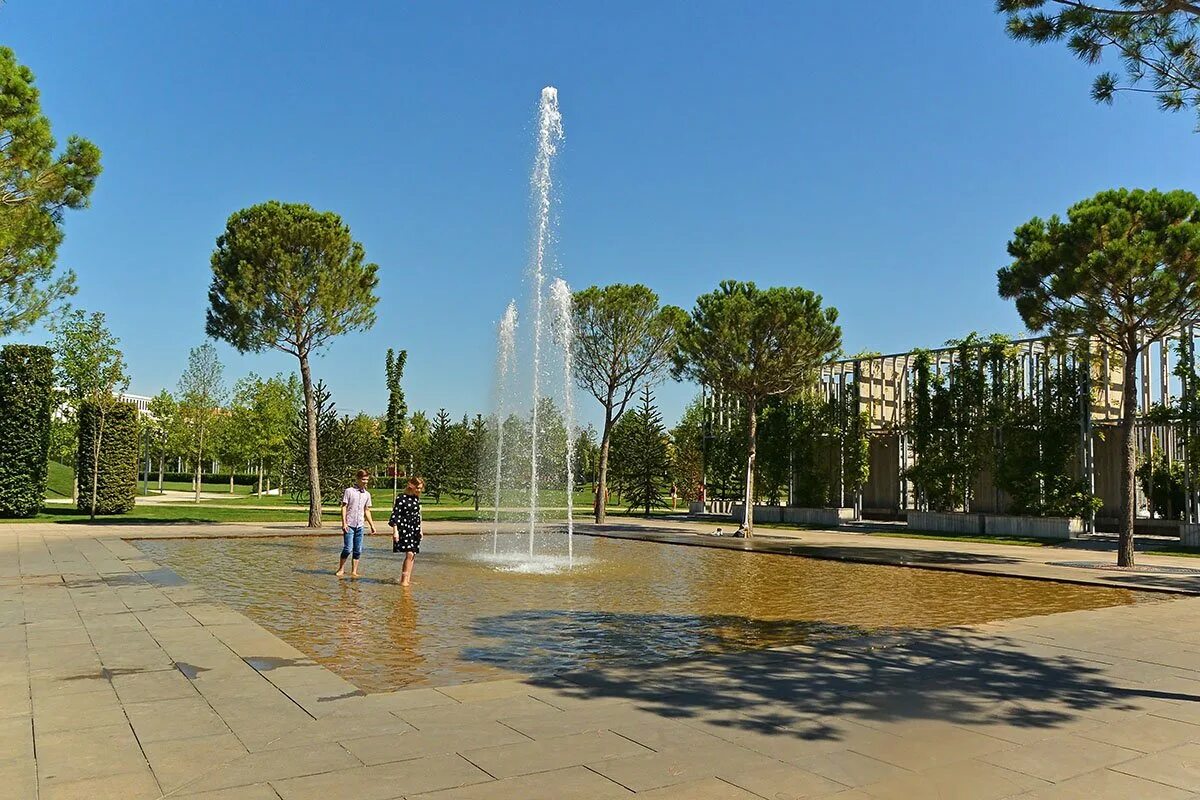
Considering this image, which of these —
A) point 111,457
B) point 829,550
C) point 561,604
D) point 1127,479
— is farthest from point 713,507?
point 561,604

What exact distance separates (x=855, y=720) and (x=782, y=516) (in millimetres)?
28086

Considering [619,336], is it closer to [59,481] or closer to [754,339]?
[754,339]

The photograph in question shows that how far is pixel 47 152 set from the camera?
1541 centimetres

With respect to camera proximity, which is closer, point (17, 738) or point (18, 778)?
point (18, 778)

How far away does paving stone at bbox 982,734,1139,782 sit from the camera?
15.3 feet

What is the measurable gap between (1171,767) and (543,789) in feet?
11.4

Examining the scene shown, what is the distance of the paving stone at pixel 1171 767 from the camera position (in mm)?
4508

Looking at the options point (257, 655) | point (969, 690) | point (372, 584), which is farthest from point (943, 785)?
point (372, 584)

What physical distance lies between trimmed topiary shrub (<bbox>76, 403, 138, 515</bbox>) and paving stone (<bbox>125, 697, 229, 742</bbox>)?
79.5ft

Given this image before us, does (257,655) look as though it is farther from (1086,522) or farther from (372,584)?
(1086,522)

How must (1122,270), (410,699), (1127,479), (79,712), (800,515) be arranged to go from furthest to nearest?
(800,515), (1127,479), (1122,270), (410,699), (79,712)

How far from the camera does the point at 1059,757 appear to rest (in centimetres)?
489

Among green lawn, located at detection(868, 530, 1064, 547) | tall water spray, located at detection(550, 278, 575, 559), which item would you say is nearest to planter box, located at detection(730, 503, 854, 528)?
green lawn, located at detection(868, 530, 1064, 547)

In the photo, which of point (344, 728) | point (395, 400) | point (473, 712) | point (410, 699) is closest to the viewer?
point (344, 728)
